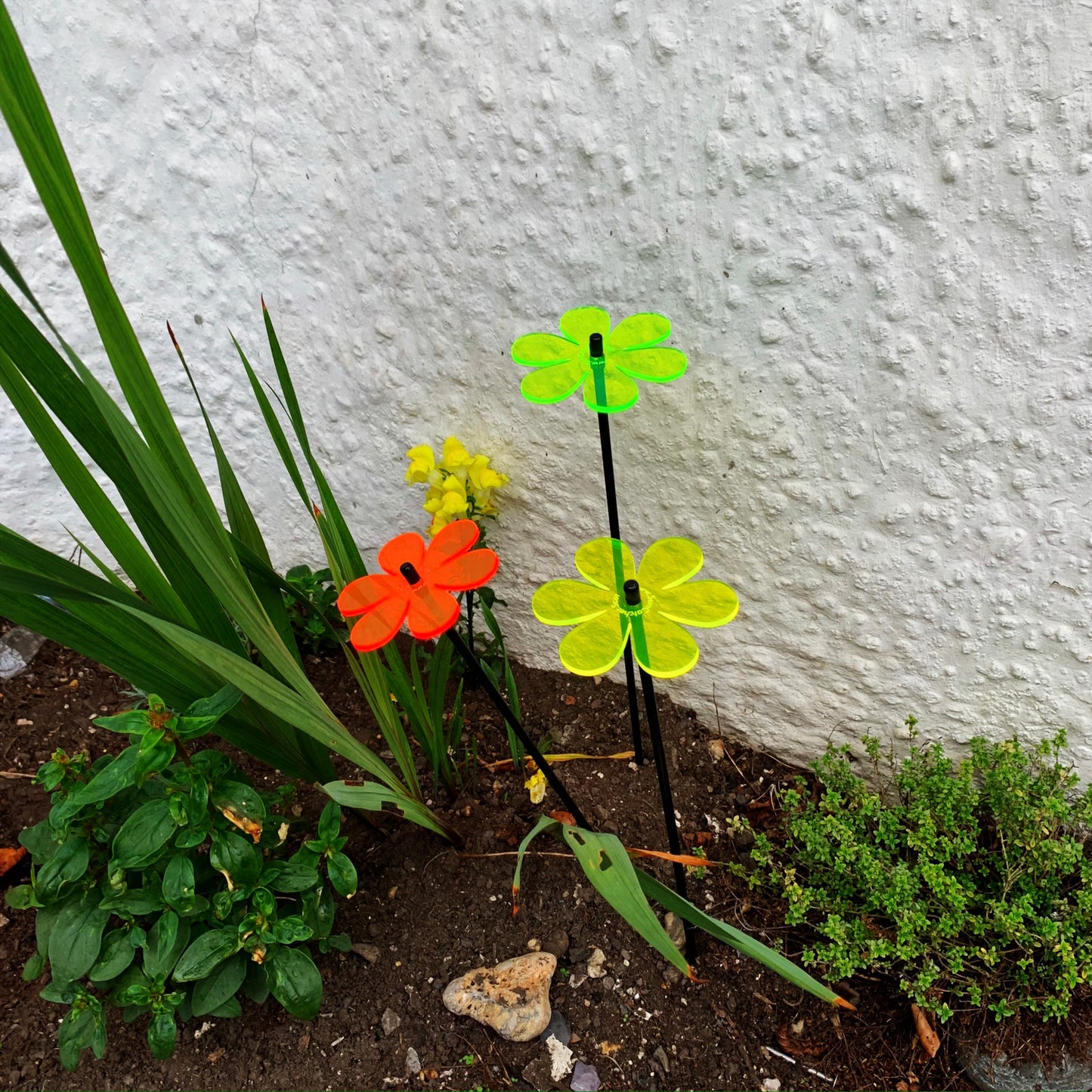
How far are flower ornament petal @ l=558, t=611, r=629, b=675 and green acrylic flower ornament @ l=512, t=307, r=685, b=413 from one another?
23 cm

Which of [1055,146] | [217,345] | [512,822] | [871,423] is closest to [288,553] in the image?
[217,345]

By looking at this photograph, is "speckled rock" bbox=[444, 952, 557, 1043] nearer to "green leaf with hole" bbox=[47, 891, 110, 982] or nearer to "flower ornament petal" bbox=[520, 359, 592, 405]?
"green leaf with hole" bbox=[47, 891, 110, 982]

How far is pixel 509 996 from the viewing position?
117 centimetres

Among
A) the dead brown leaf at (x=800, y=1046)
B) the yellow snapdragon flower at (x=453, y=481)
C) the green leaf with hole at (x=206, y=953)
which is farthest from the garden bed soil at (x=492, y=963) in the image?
the yellow snapdragon flower at (x=453, y=481)

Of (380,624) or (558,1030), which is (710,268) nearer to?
(380,624)

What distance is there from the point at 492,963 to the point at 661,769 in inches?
17.5

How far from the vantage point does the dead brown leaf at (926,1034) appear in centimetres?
117

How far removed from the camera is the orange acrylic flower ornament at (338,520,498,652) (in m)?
→ 0.84

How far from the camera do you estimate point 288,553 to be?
184 cm

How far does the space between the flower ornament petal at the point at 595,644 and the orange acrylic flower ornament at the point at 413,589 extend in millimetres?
115

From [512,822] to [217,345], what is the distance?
3.31 ft

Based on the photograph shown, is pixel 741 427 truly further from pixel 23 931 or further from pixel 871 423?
pixel 23 931

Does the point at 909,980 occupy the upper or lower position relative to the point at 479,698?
lower

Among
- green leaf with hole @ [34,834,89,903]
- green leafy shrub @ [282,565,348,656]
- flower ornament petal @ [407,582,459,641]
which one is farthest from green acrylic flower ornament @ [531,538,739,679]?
green leafy shrub @ [282,565,348,656]
